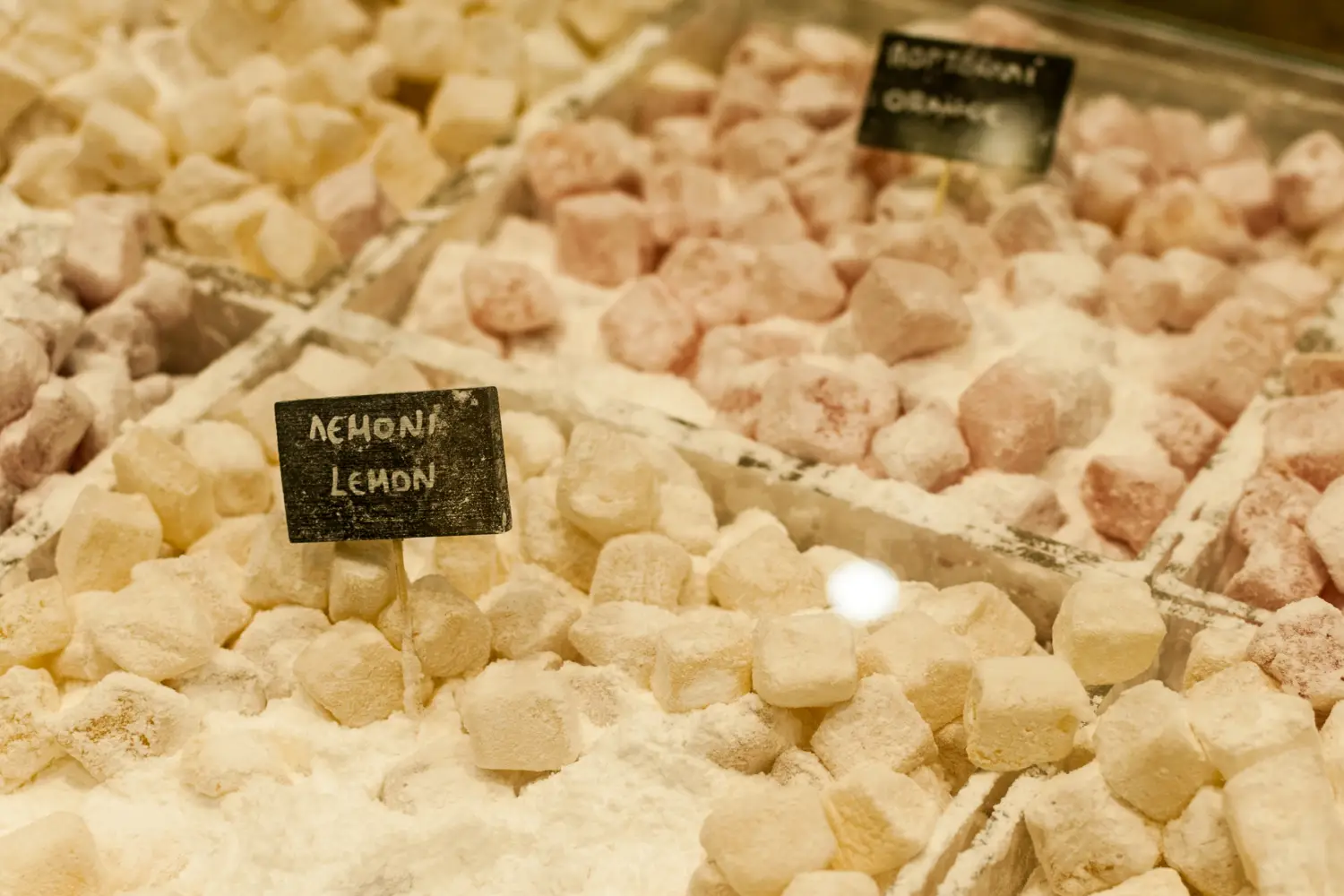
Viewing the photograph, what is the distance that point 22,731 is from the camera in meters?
1.41

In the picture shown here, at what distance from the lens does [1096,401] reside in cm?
183

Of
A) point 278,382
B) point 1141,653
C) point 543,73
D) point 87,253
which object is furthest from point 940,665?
point 543,73

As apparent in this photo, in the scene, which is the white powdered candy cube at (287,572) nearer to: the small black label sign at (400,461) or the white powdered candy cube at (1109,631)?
the small black label sign at (400,461)

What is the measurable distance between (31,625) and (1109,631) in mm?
1147

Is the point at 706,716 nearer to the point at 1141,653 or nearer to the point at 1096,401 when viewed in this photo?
the point at 1141,653

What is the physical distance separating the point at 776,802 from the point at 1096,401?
0.85 metres

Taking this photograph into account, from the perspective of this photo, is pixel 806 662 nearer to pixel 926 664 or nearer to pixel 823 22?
pixel 926 664

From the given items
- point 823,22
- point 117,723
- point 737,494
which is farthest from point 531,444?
point 823,22

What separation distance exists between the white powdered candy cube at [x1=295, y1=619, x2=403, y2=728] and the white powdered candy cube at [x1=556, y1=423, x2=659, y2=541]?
Result: 0.88 ft

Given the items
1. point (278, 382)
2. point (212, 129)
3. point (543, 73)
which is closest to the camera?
point (278, 382)

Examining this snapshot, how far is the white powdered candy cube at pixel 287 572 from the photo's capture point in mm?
1546

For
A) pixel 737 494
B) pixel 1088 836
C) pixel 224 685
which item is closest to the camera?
pixel 1088 836

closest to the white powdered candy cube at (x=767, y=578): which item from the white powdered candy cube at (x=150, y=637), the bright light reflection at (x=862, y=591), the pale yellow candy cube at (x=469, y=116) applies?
the bright light reflection at (x=862, y=591)

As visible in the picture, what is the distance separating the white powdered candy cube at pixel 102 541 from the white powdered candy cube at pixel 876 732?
2.66 feet
